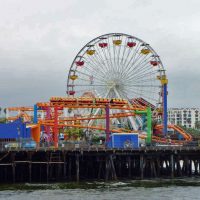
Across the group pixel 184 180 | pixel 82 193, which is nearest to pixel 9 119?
pixel 184 180

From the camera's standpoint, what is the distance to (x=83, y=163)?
8550 centimetres

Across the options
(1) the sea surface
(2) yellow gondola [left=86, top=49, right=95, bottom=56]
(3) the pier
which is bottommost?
(1) the sea surface

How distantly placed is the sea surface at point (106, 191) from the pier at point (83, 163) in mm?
5276

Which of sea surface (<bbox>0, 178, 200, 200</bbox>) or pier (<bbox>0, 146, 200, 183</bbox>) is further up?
pier (<bbox>0, 146, 200, 183</bbox>)

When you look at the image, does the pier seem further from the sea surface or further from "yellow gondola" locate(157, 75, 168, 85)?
"yellow gondola" locate(157, 75, 168, 85)

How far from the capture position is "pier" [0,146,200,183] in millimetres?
76375

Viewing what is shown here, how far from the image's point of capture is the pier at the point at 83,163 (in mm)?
76375

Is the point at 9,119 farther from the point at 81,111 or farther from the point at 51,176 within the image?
the point at 51,176

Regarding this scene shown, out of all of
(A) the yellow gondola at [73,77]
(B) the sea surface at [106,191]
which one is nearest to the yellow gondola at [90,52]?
(A) the yellow gondola at [73,77]

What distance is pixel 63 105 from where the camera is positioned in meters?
88.6

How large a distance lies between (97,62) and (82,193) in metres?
44.5

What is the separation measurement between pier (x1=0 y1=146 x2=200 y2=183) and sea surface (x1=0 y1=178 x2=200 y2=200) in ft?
17.3

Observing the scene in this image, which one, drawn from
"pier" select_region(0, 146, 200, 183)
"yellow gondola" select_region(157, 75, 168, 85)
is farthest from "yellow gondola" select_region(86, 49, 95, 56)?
"pier" select_region(0, 146, 200, 183)

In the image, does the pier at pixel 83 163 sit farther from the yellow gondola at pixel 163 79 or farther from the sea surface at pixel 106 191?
the yellow gondola at pixel 163 79
